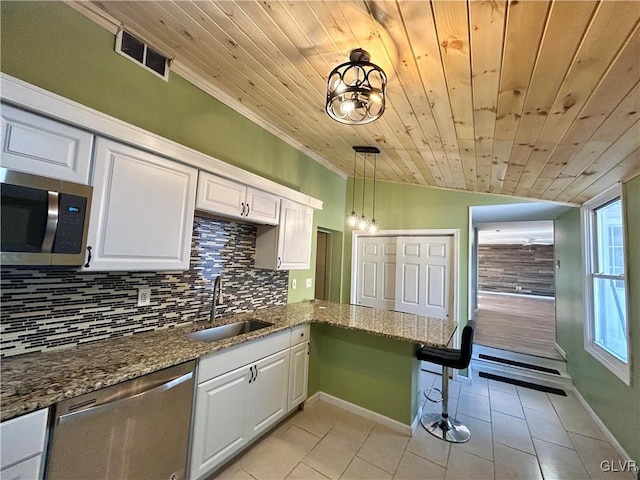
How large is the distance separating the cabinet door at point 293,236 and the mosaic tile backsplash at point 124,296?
31 centimetres

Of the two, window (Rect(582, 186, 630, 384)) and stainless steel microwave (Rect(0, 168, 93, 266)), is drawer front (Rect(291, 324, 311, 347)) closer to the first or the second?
stainless steel microwave (Rect(0, 168, 93, 266))

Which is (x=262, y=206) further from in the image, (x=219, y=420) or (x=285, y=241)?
(x=219, y=420)

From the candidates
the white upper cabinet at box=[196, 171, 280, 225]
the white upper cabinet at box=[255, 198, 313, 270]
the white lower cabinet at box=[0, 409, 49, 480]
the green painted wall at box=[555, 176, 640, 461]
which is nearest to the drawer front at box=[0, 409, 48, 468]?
the white lower cabinet at box=[0, 409, 49, 480]

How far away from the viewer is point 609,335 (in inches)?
104

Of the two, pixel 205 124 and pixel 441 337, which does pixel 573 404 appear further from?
pixel 205 124

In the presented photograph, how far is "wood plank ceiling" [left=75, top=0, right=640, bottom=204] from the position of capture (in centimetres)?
103

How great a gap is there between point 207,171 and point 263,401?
1.79 m

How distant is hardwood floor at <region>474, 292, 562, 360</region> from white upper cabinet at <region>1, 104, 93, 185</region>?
5765 mm

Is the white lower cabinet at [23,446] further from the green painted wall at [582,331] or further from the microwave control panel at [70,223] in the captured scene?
the green painted wall at [582,331]

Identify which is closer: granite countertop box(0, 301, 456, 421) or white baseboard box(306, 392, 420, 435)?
granite countertop box(0, 301, 456, 421)

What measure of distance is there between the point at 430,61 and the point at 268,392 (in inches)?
96.2

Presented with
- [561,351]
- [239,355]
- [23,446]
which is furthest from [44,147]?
[561,351]

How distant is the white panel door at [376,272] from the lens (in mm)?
4148

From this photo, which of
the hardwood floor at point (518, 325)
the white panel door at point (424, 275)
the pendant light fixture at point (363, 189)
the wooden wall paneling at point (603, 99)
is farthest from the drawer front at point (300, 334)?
the hardwood floor at point (518, 325)
